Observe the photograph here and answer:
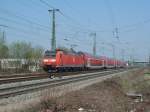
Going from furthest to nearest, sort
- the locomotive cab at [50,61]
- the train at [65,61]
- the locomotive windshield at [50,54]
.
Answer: the locomotive windshield at [50,54], the train at [65,61], the locomotive cab at [50,61]

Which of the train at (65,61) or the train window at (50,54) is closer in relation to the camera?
the train at (65,61)

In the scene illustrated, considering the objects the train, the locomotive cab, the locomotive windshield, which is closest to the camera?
the locomotive cab

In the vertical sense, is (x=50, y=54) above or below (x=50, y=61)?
above

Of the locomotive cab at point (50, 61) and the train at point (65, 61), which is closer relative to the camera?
the locomotive cab at point (50, 61)

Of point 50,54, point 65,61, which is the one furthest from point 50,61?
point 65,61

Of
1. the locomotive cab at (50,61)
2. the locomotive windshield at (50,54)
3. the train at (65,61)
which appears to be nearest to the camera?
the locomotive cab at (50,61)

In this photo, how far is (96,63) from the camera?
7488 centimetres

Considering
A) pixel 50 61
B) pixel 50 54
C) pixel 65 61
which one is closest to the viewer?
pixel 50 61

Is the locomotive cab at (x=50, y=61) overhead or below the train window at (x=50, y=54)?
below

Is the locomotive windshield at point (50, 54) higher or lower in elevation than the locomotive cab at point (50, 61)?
higher

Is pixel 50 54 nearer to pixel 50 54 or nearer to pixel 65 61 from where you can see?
pixel 50 54

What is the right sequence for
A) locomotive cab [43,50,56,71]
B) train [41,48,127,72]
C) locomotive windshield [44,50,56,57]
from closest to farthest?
locomotive cab [43,50,56,71] < train [41,48,127,72] < locomotive windshield [44,50,56,57]

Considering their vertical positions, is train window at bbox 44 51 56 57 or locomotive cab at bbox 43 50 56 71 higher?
train window at bbox 44 51 56 57

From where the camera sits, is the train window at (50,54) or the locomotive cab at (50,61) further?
the train window at (50,54)
